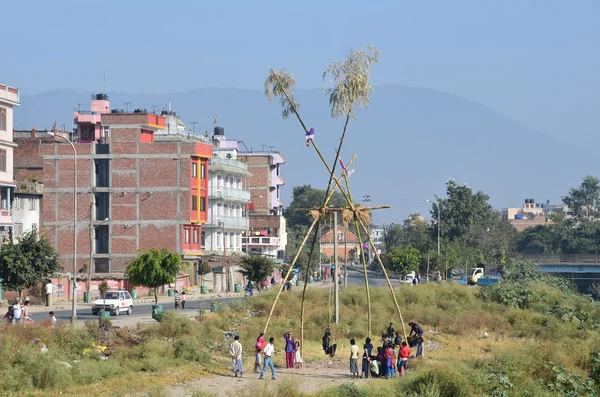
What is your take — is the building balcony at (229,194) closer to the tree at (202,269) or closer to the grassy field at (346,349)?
the tree at (202,269)

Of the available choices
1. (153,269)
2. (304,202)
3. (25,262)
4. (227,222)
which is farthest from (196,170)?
(304,202)

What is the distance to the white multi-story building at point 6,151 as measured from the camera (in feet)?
217

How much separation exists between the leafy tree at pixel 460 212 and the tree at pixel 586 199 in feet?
143

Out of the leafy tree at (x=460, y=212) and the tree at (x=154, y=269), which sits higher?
the leafy tree at (x=460, y=212)

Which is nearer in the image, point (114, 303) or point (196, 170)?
point (114, 303)

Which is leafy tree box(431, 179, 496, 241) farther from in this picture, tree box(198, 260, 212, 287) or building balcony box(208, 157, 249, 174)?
tree box(198, 260, 212, 287)

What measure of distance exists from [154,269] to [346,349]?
20.4m

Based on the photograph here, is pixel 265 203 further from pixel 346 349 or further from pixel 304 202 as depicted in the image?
pixel 346 349

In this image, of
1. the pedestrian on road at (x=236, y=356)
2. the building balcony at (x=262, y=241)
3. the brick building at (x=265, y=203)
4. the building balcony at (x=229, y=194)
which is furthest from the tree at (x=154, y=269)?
the brick building at (x=265, y=203)

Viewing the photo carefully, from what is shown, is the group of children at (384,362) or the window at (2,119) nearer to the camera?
the group of children at (384,362)

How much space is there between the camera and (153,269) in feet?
198

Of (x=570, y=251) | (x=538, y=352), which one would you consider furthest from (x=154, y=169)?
(x=570, y=251)

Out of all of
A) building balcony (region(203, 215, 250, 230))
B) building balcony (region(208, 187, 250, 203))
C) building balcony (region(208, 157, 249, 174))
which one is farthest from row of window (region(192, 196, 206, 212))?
building balcony (region(208, 157, 249, 174))

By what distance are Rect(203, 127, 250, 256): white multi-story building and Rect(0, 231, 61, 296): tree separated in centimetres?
3004
